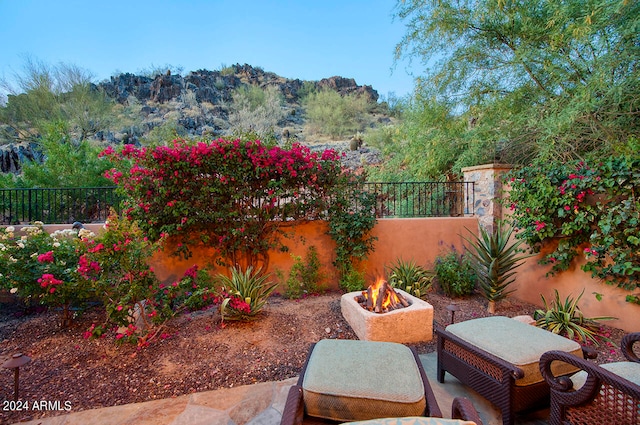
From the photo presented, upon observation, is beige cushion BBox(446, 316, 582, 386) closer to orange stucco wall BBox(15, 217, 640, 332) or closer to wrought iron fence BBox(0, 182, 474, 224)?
orange stucco wall BBox(15, 217, 640, 332)

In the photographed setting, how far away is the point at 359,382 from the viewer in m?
1.57

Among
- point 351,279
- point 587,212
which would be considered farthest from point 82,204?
point 587,212

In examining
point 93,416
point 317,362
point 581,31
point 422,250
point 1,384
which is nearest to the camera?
point 317,362

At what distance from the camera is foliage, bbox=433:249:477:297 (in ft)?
15.0

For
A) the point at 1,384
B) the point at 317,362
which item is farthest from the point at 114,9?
the point at 317,362

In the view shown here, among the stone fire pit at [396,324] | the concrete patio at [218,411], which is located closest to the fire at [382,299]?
the stone fire pit at [396,324]

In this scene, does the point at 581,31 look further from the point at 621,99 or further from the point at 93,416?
the point at 93,416

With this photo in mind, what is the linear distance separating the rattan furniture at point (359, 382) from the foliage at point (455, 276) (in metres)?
2.97

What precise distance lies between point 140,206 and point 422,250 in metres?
4.38

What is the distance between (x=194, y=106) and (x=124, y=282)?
17.6 metres

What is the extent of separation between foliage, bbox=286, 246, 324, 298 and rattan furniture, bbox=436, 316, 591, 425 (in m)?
2.48

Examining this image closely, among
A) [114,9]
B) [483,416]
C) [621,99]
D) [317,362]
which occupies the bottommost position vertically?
[483,416]

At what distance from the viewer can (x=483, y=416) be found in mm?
2074

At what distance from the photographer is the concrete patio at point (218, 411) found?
6.46ft
